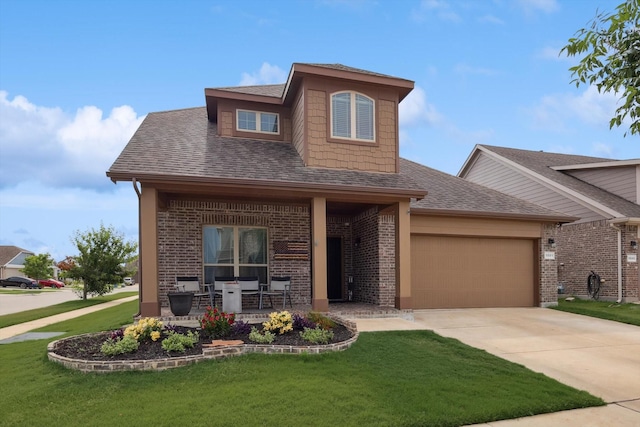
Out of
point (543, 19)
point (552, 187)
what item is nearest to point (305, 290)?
point (543, 19)

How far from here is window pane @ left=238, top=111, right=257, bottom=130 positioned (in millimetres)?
12766

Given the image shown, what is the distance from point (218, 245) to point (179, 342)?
5.02 metres

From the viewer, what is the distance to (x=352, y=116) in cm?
1157

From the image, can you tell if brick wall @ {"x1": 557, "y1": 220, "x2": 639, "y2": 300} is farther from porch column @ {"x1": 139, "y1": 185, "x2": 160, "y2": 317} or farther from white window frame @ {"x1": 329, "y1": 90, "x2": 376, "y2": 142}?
porch column @ {"x1": 139, "y1": 185, "x2": 160, "y2": 317}

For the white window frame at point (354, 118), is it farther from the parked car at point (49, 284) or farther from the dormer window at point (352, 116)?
the parked car at point (49, 284)

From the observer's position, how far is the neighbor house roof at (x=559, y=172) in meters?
15.5

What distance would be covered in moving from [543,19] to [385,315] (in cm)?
669

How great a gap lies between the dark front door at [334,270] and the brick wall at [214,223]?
4.76ft

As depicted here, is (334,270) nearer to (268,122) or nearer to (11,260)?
(268,122)

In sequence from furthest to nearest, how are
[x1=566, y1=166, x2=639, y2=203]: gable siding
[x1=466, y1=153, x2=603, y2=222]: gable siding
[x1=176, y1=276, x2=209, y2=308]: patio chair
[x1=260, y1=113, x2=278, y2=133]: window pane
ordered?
[x1=566, y1=166, x2=639, y2=203]: gable siding < [x1=466, y1=153, x2=603, y2=222]: gable siding < [x1=260, y1=113, x2=278, y2=133]: window pane < [x1=176, y1=276, x2=209, y2=308]: patio chair

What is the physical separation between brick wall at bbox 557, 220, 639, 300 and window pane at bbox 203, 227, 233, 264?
12.5 m

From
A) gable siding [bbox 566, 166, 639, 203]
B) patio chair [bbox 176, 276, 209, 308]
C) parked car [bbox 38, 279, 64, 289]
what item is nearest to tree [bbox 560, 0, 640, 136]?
patio chair [bbox 176, 276, 209, 308]

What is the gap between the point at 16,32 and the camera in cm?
995

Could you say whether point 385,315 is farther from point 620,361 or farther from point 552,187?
point 552,187
